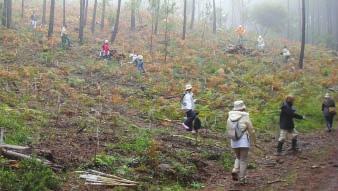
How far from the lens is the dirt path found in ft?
32.1

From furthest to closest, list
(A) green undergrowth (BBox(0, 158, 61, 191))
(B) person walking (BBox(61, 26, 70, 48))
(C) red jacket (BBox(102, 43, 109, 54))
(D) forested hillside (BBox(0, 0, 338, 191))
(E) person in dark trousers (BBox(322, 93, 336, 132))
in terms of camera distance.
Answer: (B) person walking (BBox(61, 26, 70, 48))
(C) red jacket (BBox(102, 43, 109, 54))
(E) person in dark trousers (BBox(322, 93, 336, 132))
(D) forested hillside (BBox(0, 0, 338, 191))
(A) green undergrowth (BBox(0, 158, 61, 191))

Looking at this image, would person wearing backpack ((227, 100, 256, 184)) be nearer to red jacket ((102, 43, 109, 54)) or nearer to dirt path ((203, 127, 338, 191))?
dirt path ((203, 127, 338, 191))

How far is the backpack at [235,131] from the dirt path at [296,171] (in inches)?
42.8

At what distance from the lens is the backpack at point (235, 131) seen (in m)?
9.67

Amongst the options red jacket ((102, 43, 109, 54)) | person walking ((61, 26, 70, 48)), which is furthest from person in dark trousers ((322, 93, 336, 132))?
person walking ((61, 26, 70, 48))

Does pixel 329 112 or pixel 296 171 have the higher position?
pixel 329 112

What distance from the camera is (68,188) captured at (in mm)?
8406

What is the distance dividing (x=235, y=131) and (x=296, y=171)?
2627 millimetres

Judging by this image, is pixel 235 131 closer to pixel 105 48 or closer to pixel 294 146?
pixel 294 146

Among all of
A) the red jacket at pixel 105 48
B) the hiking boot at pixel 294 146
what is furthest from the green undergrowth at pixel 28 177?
the red jacket at pixel 105 48

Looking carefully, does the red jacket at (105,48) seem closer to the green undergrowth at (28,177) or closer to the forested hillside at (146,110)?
the forested hillside at (146,110)

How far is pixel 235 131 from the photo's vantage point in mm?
9719

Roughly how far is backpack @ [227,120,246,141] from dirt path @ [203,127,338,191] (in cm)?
109

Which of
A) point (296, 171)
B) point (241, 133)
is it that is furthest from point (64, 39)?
point (241, 133)
